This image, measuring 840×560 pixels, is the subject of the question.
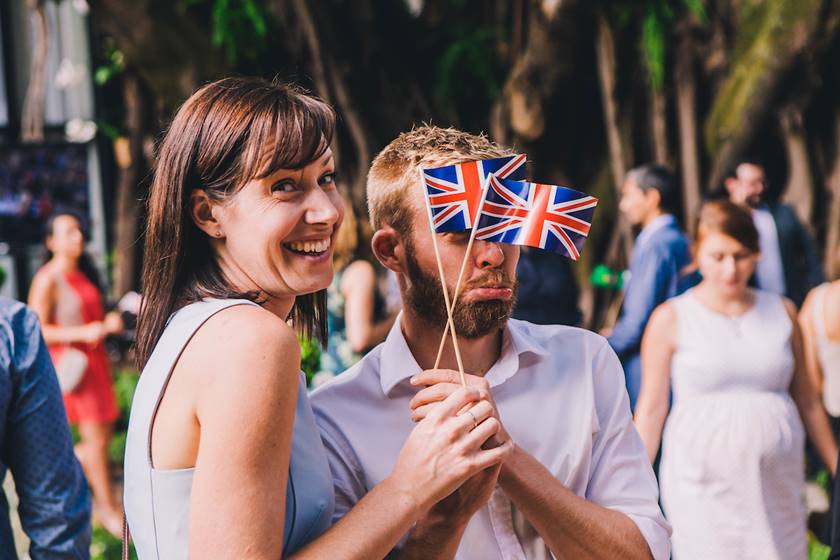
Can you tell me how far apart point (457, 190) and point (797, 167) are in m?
6.22

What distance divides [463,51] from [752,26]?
2215 millimetres

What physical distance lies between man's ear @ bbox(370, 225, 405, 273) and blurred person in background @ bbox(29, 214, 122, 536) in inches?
183

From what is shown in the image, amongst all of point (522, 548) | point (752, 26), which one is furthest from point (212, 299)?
point (752, 26)

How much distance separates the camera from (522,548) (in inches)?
78.4

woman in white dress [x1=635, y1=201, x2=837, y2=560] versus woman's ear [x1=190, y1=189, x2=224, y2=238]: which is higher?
woman's ear [x1=190, y1=189, x2=224, y2=238]

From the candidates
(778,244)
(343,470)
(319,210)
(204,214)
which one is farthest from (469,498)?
(778,244)

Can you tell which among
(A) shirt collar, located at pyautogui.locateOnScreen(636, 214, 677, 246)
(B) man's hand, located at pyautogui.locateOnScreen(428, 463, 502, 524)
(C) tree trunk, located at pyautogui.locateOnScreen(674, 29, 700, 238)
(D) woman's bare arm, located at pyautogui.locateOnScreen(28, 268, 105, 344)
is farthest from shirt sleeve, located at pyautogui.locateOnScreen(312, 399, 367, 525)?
(C) tree trunk, located at pyautogui.locateOnScreen(674, 29, 700, 238)

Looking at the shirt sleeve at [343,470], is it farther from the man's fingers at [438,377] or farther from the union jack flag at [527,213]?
the union jack flag at [527,213]

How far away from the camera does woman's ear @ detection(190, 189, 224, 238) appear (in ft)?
5.68

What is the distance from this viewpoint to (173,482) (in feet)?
5.14

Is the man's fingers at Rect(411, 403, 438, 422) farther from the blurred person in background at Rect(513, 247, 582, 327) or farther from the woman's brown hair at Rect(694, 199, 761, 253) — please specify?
the blurred person in background at Rect(513, 247, 582, 327)

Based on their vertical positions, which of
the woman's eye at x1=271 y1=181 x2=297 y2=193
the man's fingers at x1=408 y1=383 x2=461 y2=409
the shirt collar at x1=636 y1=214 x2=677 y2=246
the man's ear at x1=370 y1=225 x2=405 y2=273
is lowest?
the shirt collar at x1=636 y1=214 x2=677 y2=246

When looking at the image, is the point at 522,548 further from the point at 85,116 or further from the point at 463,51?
Answer: the point at 85,116

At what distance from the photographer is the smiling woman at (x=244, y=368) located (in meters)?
1.50
